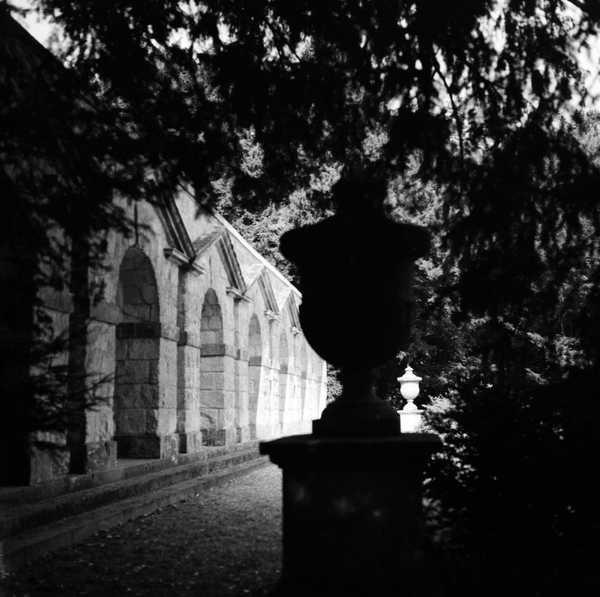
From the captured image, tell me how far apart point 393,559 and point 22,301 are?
213 centimetres

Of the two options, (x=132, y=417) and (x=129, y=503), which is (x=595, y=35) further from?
(x=132, y=417)

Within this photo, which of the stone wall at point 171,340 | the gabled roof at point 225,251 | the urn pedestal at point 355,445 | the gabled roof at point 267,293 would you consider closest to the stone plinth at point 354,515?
the urn pedestal at point 355,445

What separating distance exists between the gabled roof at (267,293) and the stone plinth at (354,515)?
14.0 metres

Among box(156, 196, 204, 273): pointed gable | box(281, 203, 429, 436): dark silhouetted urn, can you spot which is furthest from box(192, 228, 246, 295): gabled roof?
box(281, 203, 429, 436): dark silhouetted urn

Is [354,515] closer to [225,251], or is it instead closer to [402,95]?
[402,95]

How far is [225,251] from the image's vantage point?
14430 millimetres

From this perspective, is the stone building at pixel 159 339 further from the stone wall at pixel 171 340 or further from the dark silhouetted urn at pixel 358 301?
the dark silhouetted urn at pixel 358 301

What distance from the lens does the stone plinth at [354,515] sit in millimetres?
3740

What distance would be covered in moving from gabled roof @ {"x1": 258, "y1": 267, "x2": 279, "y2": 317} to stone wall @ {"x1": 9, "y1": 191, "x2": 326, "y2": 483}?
0.18 ft

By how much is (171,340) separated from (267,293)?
766 centimetres

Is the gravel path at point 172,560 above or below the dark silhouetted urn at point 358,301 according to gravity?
below

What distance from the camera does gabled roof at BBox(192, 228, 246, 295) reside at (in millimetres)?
12973

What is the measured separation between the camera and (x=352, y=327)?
4.00 meters

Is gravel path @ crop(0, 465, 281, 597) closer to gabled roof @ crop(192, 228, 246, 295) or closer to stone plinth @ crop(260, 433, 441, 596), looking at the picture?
stone plinth @ crop(260, 433, 441, 596)
